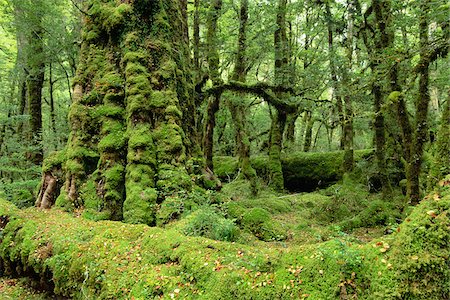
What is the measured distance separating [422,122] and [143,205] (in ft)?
20.6

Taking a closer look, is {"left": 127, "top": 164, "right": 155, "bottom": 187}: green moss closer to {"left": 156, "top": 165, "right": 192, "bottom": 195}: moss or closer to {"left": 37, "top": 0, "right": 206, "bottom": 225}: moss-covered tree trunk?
{"left": 37, "top": 0, "right": 206, "bottom": 225}: moss-covered tree trunk

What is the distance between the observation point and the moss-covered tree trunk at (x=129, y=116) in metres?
6.82

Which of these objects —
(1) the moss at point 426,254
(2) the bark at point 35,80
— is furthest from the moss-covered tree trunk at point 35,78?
(1) the moss at point 426,254

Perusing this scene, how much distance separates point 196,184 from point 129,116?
2161 millimetres

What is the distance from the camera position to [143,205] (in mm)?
6262

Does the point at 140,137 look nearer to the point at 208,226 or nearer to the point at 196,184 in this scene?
the point at 196,184

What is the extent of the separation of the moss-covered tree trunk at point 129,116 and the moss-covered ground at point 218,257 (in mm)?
684

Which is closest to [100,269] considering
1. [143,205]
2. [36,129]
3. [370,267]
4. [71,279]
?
[71,279]

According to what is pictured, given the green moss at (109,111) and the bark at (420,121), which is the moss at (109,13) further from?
the bark at (420,121)

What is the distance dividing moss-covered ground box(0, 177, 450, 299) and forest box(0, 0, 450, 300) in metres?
0.02

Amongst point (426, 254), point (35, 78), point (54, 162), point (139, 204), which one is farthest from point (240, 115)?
point (426, 254)

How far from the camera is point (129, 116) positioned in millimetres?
7496

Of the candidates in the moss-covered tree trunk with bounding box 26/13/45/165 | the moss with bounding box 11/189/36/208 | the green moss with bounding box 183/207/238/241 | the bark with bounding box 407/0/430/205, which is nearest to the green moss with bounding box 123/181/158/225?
the green moss with bounding box 183/207/238/241

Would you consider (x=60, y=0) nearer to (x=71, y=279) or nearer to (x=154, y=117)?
(x=154, y=117)
